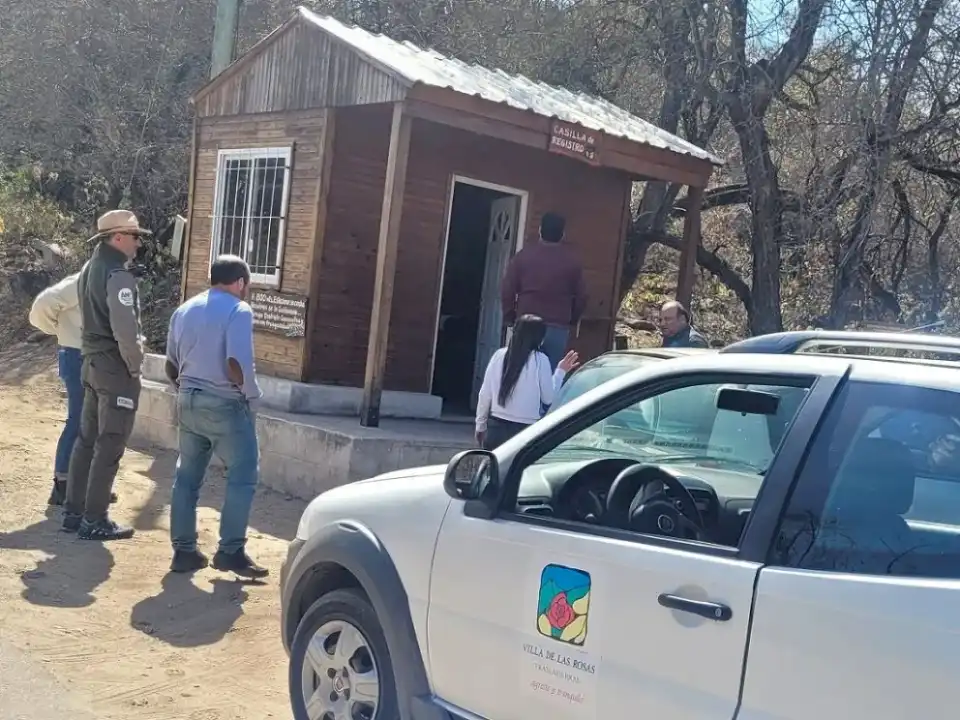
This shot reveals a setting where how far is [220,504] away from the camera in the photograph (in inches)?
317

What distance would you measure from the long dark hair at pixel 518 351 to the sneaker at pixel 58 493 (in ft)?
11.4

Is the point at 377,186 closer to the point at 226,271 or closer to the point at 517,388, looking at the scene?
the point at 226,271

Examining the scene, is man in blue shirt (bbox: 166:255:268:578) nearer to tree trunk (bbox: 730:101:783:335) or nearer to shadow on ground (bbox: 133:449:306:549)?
shadow on ground (bbox: 133:449:306:549)

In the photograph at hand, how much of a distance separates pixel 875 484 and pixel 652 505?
0.69 meters

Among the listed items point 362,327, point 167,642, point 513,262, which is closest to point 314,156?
point 362,327

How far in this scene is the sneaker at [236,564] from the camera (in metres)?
6.01

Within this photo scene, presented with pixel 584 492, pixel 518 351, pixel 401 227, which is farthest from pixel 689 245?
pixel 584 492

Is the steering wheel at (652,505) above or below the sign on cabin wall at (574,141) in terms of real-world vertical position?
below

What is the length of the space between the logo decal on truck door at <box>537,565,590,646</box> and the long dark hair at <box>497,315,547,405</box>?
311cm

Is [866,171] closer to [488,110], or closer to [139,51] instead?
[488,110]

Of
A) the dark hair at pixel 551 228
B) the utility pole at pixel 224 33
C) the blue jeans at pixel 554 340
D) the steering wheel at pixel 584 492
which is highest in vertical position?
the utility pole at pixel 224 33

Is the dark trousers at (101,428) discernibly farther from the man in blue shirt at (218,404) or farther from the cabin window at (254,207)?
the cabin window at (254,207)

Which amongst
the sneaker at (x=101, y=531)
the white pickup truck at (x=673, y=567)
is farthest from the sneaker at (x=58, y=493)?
the white pickup truck at (x=673, y=567)

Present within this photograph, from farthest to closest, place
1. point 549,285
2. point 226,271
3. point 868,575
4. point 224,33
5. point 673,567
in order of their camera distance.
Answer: point 224,33, point 549,285, point 226,271, point 673,567, point 868,575
